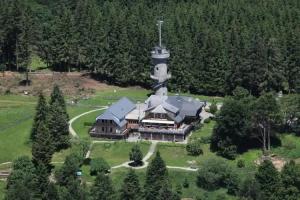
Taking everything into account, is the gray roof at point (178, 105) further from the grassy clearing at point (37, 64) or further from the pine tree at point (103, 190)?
the grassy clearing at point (37, 64)

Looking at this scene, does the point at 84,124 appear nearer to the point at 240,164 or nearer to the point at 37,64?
the point at 240,164

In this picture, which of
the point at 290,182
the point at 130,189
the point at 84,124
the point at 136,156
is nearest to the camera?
the point at 130,189

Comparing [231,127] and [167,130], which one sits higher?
[231,127]

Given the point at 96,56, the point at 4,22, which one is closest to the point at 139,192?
the point at 96,56

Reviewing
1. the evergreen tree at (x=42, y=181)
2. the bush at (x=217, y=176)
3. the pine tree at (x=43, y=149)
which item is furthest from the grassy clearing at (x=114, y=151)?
the evergreen tree at (x=42, y=181)

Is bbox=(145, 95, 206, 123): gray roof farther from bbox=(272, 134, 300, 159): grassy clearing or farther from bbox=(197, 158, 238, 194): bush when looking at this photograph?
bbox=(197, 158, 238, 194): bush

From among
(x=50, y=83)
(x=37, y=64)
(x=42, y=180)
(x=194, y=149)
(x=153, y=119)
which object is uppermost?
(x=37, y=64)

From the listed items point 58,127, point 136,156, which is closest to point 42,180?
point 136,156
